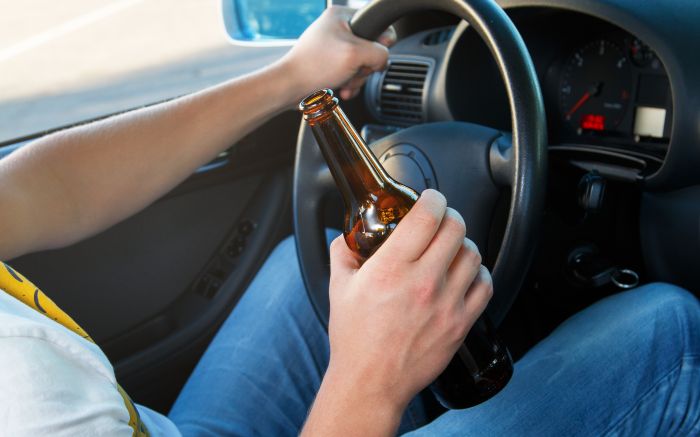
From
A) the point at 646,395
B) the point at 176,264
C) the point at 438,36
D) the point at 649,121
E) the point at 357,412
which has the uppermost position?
the point at 438,36

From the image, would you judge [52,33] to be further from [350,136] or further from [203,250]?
[350,136]

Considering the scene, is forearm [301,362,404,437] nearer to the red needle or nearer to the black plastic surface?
the black plastic surface

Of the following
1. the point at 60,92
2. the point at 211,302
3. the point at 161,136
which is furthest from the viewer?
the point at 60,92

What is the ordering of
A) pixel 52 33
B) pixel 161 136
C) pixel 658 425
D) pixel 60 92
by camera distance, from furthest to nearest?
pixel 52 33, pixel 60 92, pixel 161 136, pixel 658 425

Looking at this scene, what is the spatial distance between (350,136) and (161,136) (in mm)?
550

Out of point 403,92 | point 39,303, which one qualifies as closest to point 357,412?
point 39,303

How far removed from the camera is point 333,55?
1.24m

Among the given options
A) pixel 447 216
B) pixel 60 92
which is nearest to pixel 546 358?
pixel 447 216

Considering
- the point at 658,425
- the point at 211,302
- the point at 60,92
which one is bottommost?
the point at 211,302

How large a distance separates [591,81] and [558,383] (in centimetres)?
78

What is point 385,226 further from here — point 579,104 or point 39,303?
point 579,104

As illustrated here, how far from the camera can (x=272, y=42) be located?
2.13 m

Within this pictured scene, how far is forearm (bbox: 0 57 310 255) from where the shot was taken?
119 centimetres

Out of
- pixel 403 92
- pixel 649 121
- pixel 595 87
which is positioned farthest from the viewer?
pixel 403 92
